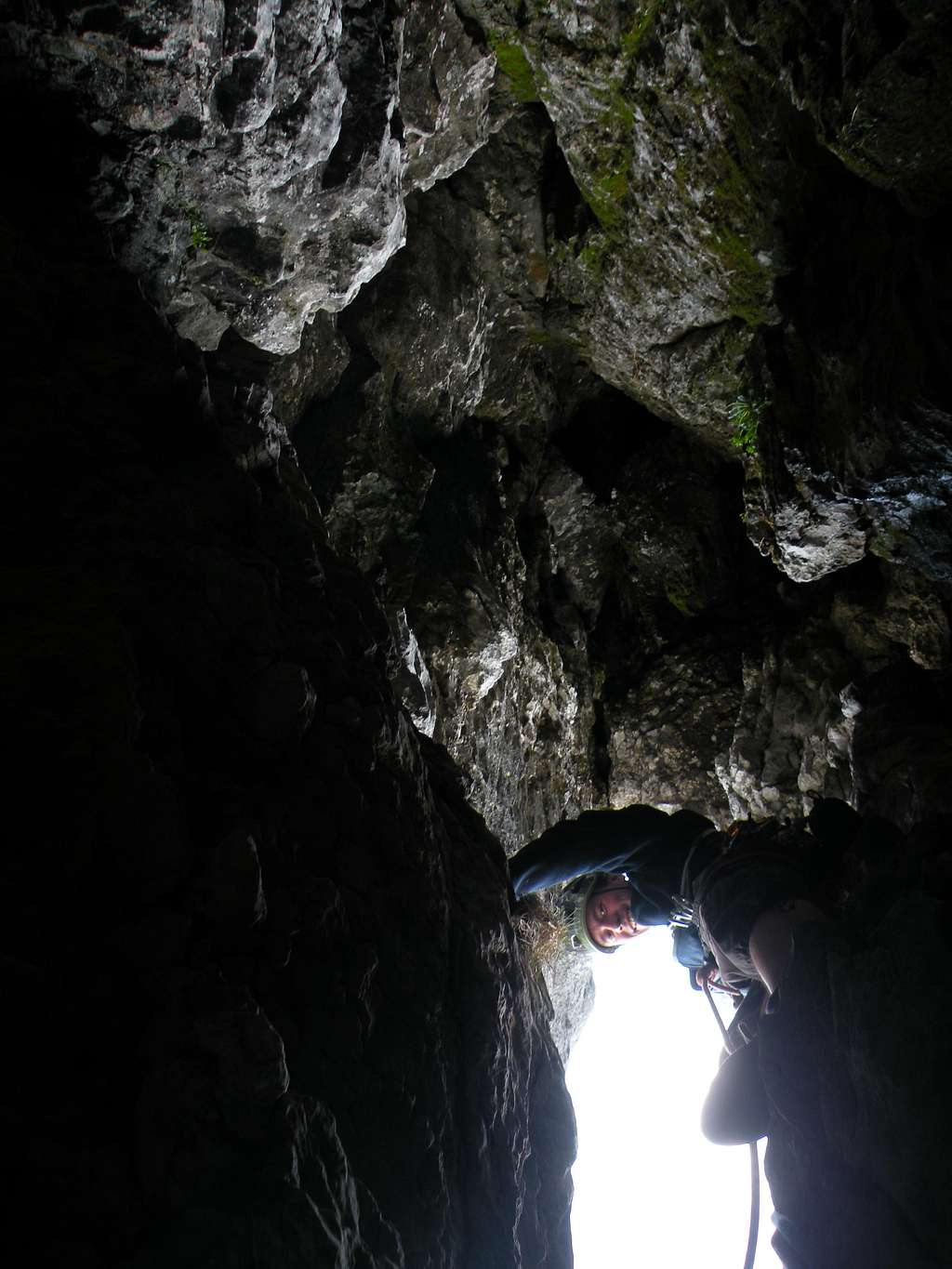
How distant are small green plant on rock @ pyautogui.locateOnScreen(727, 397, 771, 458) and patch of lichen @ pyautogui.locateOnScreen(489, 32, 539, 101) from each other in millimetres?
2906

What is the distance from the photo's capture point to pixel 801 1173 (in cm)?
348

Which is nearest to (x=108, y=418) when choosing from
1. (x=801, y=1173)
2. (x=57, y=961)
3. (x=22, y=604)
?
(x=22, y=604)

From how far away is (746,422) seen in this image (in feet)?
21.9

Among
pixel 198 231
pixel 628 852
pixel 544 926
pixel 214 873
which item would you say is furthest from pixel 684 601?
pixel 214 873

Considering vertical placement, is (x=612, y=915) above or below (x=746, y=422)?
below

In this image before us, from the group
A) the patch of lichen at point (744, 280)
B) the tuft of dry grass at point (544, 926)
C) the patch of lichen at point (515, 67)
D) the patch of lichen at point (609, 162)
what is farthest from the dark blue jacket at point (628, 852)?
the patch of lichen at point (515, 67)

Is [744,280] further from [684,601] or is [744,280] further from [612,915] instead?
[612,915]

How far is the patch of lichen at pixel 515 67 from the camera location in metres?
A: 5.27

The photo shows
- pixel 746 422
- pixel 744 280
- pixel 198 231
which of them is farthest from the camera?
pixel 746 422

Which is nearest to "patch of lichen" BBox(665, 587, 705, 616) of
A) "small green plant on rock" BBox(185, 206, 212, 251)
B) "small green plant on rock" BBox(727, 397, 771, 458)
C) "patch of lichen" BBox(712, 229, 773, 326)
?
"small green plant on rock" BBox(727, 397, 771, 458)

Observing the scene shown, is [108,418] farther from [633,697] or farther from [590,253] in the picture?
[633,697]

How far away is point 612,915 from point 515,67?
6.40 meters

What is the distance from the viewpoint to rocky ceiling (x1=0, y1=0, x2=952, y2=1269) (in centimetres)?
179

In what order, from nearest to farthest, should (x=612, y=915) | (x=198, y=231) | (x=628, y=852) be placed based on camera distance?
(x=198, y=231) < (x=628, y=852) < (x=612, y=915)
